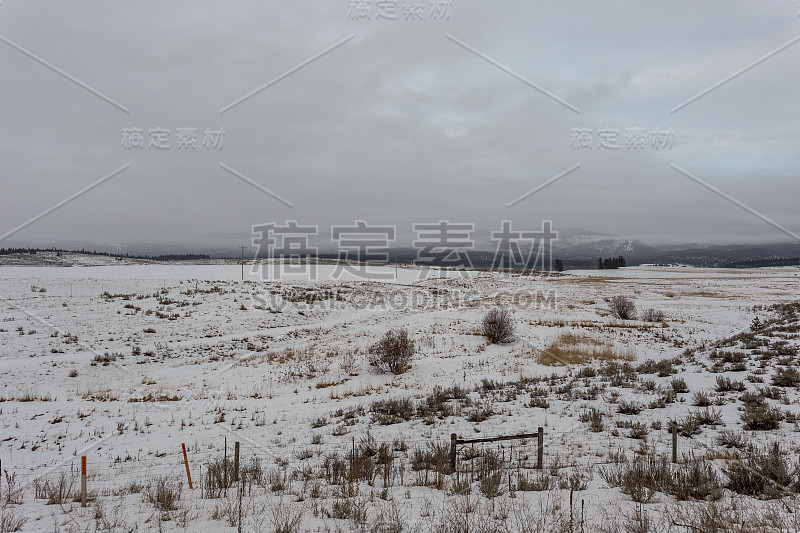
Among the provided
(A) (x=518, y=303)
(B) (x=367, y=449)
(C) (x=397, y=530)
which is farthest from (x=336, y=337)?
(A) (x=518, y=303)

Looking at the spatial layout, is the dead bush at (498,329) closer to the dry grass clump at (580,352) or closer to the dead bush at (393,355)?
the dry grass clump at (580,352)

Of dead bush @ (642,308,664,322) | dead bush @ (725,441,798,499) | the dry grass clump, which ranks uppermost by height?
dead bush @ (725,441,798,499)

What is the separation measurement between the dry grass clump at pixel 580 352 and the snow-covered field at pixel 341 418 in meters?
0.29

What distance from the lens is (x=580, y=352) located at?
2153 centimetres

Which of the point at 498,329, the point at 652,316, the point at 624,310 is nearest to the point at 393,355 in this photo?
the point at 498,329

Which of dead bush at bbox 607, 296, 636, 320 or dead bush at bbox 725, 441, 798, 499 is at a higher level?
dead bush at bbox 725, 441, 798, 499

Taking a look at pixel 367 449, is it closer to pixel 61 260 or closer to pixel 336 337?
pixel 336 337

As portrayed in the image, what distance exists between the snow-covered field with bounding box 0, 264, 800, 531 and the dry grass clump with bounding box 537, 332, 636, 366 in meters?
0.29

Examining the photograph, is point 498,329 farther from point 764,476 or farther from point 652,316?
point 764,476

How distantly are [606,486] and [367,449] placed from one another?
477 cm

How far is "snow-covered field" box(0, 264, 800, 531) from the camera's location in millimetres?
5656

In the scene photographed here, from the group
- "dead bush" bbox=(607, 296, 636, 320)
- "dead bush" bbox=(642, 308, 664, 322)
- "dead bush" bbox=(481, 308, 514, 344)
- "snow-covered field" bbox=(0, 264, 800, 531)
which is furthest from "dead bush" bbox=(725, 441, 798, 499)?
"dead bush" bbox=(607, 296, 636, 320)

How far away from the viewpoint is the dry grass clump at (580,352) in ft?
65.9

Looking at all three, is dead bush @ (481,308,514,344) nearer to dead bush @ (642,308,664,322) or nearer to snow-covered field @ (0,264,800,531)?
snow-covered field @ (0,264,800,531)
